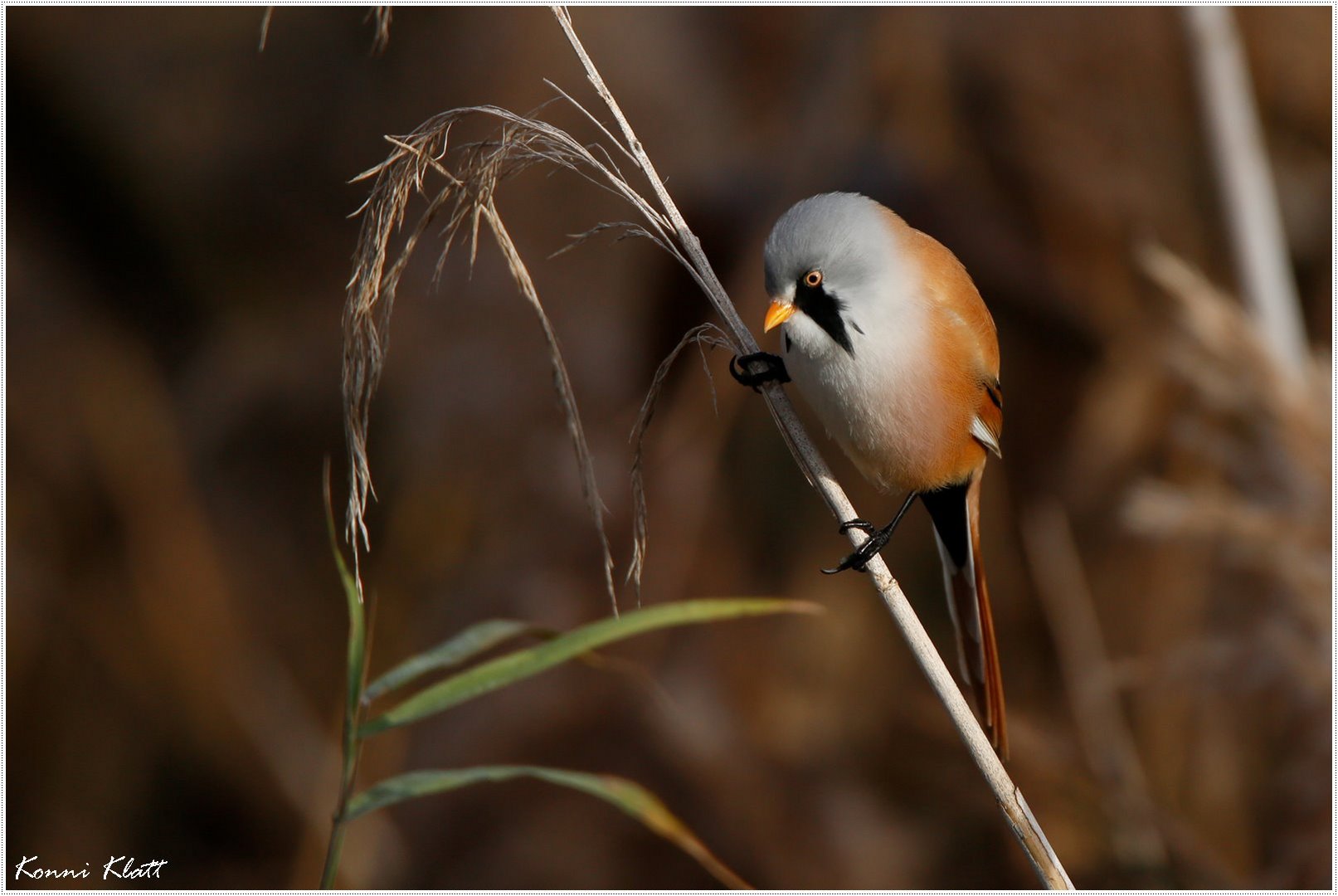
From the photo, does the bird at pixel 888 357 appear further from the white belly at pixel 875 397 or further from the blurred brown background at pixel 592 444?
the blurred brown background at pixel 592 444

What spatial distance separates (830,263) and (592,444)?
1861mm

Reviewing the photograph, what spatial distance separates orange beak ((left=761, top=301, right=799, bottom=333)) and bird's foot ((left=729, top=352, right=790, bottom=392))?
0.18 ft

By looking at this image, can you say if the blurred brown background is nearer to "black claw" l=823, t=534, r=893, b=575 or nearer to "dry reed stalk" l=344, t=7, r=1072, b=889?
"black claw" l=823, t=534, r=893, b=575

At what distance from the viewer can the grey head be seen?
165 cm

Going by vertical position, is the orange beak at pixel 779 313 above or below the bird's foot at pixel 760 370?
above

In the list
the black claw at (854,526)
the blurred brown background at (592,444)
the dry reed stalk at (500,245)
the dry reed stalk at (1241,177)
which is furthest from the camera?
the blurred brown background at (592,444)

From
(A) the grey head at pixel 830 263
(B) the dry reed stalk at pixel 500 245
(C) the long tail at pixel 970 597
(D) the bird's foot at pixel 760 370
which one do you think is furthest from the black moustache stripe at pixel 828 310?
(C) the long tail at pixel 970 597

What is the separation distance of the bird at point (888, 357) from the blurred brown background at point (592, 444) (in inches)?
46.0

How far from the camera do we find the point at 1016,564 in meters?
3.61

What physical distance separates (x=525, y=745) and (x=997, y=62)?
2.81m

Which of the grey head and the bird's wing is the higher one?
the grey head

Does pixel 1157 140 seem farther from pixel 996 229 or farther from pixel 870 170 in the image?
pixel 870 170

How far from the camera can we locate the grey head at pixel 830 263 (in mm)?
1651

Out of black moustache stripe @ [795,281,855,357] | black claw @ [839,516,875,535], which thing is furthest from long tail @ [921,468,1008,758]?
black moustache stripe @ [795,281,855,357]
